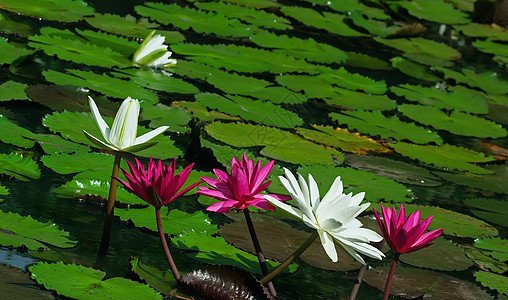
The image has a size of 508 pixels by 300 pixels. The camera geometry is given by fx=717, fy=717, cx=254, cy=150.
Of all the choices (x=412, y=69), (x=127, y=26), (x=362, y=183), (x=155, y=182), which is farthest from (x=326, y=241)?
(x=412, y=69)

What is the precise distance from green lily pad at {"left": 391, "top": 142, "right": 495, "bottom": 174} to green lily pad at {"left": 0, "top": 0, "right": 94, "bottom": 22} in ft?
6.82

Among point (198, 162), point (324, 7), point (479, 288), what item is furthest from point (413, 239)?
point (324, 7)

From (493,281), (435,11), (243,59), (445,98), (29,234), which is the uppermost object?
(435,11)

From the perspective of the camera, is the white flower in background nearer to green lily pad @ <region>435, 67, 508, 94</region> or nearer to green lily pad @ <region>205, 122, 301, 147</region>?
green lily pad @ <region>205, 122, 301, 147</region>

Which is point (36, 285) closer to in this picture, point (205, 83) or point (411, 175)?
point (411, 175)

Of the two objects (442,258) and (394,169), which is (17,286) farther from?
(394,169)

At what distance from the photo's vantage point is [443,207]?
2.93m

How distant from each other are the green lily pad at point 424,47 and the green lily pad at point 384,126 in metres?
1.79

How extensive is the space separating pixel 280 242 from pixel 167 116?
1145mm

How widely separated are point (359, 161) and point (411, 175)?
236 millimetres

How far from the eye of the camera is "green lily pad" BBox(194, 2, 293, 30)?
5200 millimetres

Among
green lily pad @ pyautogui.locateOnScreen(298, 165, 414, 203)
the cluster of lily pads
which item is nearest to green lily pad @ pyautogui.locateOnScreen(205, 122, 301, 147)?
the cluster of lily pads

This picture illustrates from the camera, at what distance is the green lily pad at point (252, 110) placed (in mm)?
3436

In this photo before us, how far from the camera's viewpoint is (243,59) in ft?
13.9
